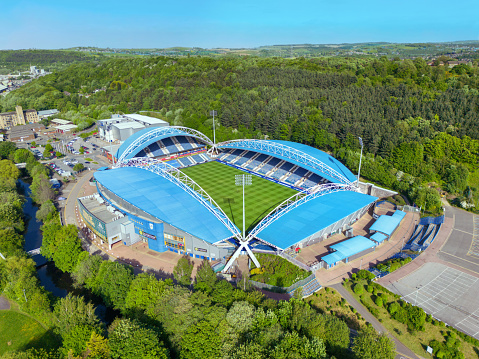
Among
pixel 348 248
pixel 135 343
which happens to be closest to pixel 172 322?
pixel 135 343

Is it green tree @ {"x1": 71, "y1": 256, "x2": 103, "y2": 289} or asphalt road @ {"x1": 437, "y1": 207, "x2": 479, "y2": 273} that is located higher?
green tree @ {"x1": 71, "y1": 256, "x2": 103, "y2": 289}

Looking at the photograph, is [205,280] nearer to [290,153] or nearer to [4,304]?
[4,304]

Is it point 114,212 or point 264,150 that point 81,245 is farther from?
point 264,150

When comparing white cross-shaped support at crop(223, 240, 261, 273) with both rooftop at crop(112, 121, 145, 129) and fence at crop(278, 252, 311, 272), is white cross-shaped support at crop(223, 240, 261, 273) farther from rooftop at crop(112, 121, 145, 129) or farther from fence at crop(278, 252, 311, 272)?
rooftop at crop(112, 121, 145, 129)

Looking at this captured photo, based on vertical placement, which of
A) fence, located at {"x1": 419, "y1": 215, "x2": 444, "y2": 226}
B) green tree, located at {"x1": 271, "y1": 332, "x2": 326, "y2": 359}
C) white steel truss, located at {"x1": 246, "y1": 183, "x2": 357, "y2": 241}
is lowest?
fence, located at {"x1": 419, "y1": 215, "x2": 444, "y2": 226}

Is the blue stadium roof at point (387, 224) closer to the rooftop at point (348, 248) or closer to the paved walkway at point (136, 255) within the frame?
the rooftop at point (348, 248)

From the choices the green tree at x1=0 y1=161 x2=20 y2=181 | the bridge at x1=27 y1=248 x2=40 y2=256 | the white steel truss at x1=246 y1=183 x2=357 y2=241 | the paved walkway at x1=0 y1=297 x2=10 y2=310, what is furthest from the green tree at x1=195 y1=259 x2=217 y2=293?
the green tree at x1=0 y1=161 x2=20 y2=181

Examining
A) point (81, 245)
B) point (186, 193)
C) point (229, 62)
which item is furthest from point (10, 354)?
point (229, 62)

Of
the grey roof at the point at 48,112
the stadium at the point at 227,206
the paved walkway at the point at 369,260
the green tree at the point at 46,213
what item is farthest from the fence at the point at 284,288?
the grey roof at the point at 48,112
